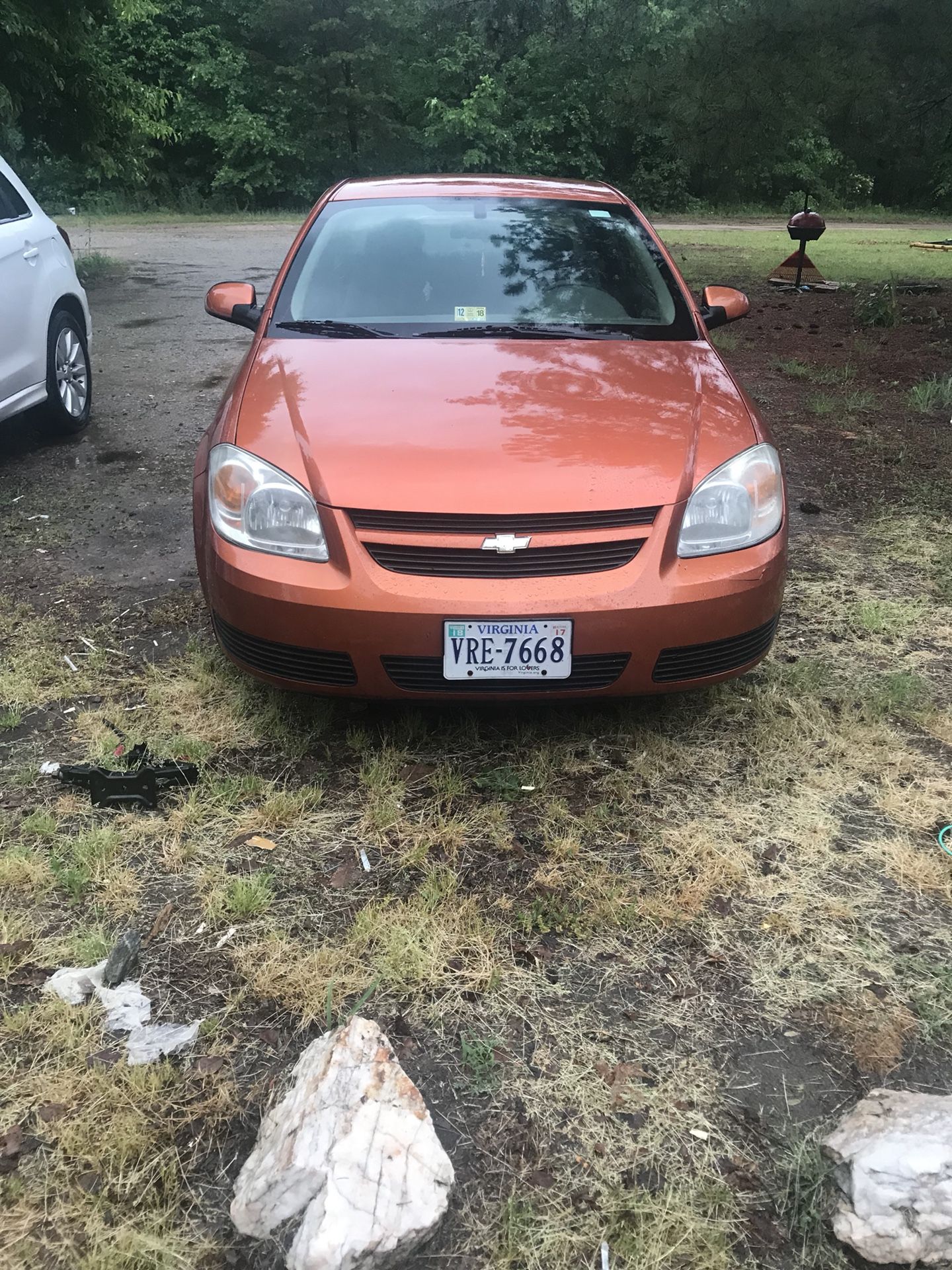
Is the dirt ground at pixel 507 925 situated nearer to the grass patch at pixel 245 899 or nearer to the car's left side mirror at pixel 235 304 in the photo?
the grass patch at pixel 245 899

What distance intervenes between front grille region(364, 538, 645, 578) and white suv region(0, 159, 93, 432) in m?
3.35

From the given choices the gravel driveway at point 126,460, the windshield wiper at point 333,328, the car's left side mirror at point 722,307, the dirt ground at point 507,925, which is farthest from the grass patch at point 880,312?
the windshield wiper at point 333,328

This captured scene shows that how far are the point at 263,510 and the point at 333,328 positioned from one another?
1.08m

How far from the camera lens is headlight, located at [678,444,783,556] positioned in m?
2.77

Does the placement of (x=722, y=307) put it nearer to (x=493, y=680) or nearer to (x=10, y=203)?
(x=493, y=680)

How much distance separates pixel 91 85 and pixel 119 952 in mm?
11433

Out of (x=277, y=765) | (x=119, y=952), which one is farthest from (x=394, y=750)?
(x=119, y=952)

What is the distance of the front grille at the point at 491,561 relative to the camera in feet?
8.65

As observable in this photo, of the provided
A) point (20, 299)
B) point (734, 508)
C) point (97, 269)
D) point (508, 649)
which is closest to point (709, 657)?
point (734, 508)

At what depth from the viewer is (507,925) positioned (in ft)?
7.78

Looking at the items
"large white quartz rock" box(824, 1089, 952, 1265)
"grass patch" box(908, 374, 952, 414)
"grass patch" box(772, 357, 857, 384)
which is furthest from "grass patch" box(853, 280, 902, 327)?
"large white quartz rock" box(824, 1089, 952, 1265)

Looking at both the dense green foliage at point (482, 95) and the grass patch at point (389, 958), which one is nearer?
the grass patch at point (389, 958)

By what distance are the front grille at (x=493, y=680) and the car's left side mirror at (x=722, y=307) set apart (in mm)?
Answer: 1978

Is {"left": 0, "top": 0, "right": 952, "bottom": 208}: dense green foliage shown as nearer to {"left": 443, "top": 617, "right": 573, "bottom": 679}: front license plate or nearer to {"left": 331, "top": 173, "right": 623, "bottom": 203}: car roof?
{"left": 331, "top": 173, "right": 623, "bottom": 203}: car roof
